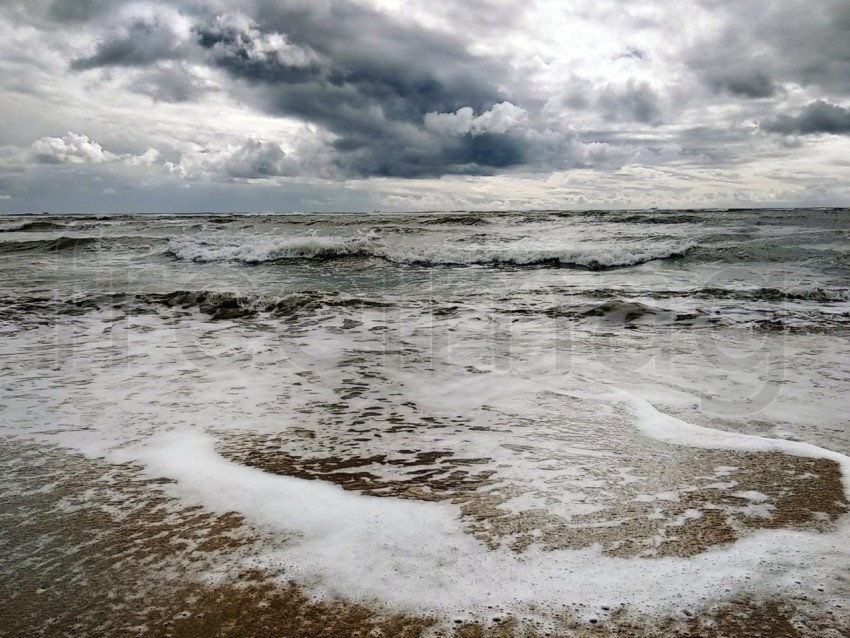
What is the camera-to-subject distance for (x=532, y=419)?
377 centimetres

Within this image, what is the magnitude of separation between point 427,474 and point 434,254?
14102mm

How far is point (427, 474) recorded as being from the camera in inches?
116

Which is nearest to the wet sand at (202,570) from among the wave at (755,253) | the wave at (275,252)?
the wave at (755,253)

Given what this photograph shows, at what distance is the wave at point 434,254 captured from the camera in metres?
15.3

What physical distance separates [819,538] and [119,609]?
2656mm

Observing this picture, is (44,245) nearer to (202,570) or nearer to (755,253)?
(202,570)

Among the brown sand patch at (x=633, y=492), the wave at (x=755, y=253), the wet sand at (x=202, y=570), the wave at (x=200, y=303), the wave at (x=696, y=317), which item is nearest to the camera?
the wet sand at (x=202, y=570)

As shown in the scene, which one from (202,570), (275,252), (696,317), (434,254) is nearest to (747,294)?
(696,317)

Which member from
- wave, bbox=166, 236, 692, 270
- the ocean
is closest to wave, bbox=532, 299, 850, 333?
the ocean

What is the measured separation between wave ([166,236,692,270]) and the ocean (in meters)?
7.65

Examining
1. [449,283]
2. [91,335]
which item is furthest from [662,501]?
[449,283]

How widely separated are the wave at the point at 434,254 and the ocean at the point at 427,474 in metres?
A: 7.65

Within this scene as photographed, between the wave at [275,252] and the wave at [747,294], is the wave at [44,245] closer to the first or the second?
the wave at [275,252]

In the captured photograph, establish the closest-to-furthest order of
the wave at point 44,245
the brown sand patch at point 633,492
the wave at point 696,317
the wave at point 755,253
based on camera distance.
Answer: the brown sand patch at point 633,492 → the wave at point 696,317 → the wave at point 755,253 → the wave at point 44,245
